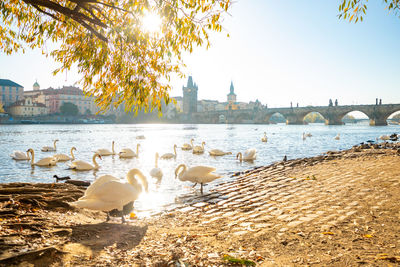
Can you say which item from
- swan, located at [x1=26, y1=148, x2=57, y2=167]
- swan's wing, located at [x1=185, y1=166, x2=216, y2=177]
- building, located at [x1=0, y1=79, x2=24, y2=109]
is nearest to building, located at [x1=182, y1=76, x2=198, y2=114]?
building, located at [x1=0, y1=79, x2=24, y2=109]

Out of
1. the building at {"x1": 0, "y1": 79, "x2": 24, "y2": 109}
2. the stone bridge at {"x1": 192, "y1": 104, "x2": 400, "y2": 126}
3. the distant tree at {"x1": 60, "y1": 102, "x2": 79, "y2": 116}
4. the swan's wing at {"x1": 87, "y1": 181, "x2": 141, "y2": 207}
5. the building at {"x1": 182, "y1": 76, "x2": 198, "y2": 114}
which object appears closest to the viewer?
the swan's wing at {"x1": 87, "y1": 181, "x2": 141, "y2": 207}

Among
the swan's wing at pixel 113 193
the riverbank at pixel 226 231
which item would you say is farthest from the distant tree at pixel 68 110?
the swan's wing at pixel 113 193

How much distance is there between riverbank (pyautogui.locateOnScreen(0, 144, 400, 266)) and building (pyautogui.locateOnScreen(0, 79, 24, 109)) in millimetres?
126628

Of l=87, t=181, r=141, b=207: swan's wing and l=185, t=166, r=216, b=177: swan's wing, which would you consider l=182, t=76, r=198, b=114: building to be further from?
l=87, t=181, r=141, b=207: swan's wing

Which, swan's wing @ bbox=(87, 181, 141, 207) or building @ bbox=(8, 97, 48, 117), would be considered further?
building @ bbox=(8, 97, 48, 117)

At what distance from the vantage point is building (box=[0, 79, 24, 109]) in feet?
368

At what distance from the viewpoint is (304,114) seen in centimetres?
9681

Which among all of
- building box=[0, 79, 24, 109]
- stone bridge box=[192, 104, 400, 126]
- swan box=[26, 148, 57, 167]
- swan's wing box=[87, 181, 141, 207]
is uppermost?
building box=[0, 79, 24, 109]

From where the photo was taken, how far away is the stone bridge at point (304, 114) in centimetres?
7569

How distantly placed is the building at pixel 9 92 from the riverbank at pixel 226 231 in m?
127

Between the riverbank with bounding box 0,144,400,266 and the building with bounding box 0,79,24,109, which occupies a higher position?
the building with bounding box 0,79,24,109

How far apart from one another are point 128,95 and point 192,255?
3182 mm

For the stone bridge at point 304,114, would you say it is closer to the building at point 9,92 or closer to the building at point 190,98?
the building at point 190,98

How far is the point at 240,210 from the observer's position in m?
5.34
